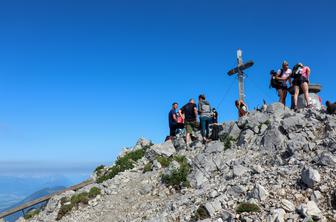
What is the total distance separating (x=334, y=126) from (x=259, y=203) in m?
7.33

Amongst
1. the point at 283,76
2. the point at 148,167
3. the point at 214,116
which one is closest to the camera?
the point at 283,76

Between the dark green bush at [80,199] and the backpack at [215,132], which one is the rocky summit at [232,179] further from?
the backpack at [215,132]

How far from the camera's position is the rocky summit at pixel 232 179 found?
438 inches

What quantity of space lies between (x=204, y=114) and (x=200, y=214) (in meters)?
9.05

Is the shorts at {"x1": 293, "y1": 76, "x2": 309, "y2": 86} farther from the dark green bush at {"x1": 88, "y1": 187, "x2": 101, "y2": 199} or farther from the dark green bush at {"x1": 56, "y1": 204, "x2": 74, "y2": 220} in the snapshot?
the dark green bush at {"x1": 56, "y1": 204, "x2": 74, "y2": 220}

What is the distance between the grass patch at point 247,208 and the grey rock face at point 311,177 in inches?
84.1

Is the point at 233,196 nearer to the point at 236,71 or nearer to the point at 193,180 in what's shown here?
the point at 193,180

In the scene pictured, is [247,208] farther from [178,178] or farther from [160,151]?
[160,151]

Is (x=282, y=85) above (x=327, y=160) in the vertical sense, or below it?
above

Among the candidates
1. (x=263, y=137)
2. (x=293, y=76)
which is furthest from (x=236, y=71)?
(x=263, y=137)

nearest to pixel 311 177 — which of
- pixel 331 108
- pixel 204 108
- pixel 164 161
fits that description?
pixel 331 108

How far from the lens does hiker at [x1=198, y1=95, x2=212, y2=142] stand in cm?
2002

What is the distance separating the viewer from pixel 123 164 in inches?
890

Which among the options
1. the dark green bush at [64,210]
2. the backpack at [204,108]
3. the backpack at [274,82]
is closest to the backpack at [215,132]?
the backpack at [204,108]
